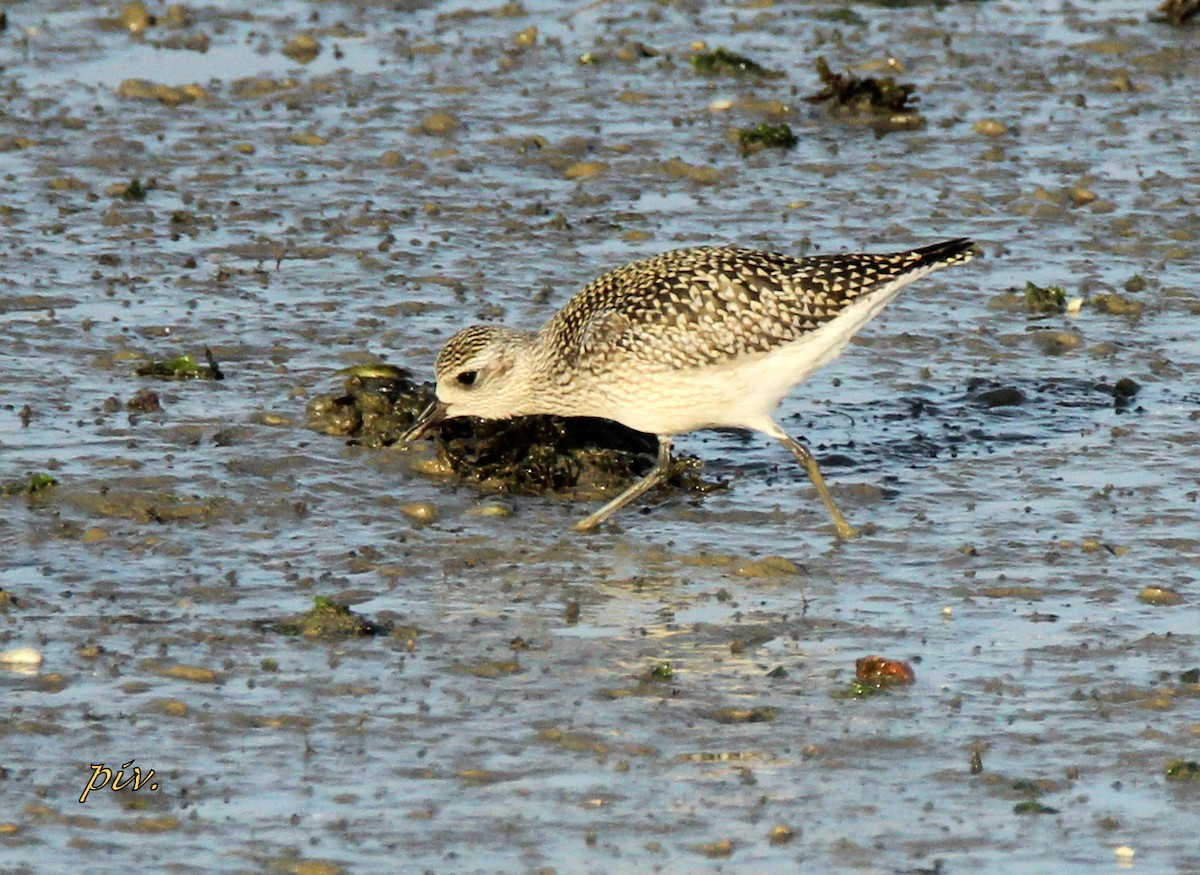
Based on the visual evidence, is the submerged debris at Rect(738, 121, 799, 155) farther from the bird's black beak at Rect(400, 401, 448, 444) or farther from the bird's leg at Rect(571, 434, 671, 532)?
the bird's black beak at Rect(400, 401, 448, 444)

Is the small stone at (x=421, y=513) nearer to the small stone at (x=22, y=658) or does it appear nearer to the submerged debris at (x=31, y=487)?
the submerged debris at (x=31, y=487)

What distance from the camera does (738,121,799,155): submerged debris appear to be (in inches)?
601

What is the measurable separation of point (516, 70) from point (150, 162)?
11.0 ft

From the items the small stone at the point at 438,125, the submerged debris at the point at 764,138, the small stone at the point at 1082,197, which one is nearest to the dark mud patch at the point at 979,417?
the small stone at the point at 1082,197

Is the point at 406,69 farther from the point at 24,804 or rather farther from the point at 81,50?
the point at 24,804

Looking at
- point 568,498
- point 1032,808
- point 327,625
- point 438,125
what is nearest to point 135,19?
point 438,125

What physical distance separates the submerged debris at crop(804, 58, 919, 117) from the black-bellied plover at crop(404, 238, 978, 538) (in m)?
5.68

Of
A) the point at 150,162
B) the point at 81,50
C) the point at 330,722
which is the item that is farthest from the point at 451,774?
the point at 81,50

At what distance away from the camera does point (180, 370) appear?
11.4 meters

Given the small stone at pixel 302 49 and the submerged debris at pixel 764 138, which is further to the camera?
the small stone at pixel 302 49

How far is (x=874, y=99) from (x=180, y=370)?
21.3 ft

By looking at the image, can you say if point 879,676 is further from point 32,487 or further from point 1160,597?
point 32,487

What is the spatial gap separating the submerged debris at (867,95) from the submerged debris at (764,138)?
2.84 ft

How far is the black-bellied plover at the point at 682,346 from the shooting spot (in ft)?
32.6
